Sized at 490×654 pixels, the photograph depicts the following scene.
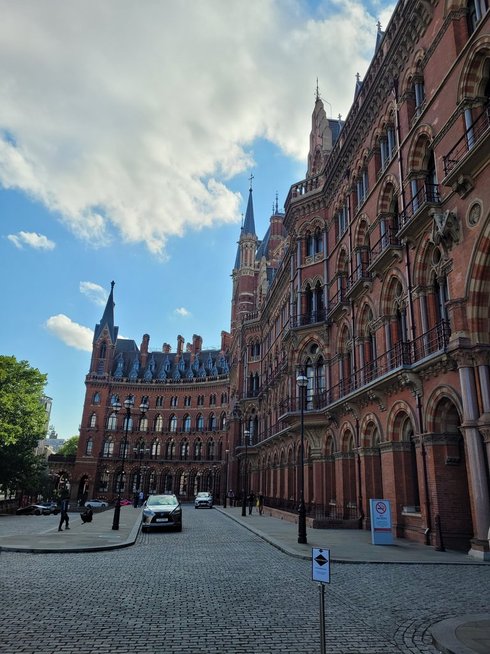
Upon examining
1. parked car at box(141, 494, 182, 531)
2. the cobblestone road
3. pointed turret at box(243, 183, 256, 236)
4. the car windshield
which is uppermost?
pointed turret at box(243, 183, 256, 236)

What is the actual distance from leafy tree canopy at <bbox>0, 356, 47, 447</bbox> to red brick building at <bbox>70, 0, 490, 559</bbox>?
21.5 meters

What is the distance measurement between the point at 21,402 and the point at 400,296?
35.1 m

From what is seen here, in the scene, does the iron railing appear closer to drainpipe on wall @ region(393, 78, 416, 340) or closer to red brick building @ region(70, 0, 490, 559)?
red brick building @ region(70, 0, 490, 559)

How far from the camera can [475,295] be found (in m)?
15.1

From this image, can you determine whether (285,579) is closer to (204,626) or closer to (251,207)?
(204,626)

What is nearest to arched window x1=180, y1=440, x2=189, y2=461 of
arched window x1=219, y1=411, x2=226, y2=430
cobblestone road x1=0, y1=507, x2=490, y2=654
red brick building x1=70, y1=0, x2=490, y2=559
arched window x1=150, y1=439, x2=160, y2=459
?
arched window x1=150, y1=439, x2=160, y2=459

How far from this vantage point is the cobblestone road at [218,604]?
255 inches

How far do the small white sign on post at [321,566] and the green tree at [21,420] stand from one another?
39.4 metres

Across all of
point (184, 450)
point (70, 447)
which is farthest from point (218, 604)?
point (70, 447)

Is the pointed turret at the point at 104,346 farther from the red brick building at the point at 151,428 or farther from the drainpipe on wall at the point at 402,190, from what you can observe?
the drainpipe on wall at the point at 402,190

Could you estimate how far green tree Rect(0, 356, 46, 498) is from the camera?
41875 millimetres

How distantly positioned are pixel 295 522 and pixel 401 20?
81.7 ft

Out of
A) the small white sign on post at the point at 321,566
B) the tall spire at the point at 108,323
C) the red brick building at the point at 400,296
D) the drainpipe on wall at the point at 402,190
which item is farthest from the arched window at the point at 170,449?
the small white sign on post at the point at 321,566

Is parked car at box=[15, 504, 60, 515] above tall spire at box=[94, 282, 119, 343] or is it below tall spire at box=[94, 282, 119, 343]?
below
